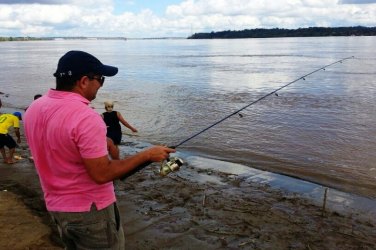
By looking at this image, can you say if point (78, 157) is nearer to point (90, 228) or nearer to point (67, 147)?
point (67, 147)

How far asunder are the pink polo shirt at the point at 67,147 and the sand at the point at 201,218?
2584 millimetres

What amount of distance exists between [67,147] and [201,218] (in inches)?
159

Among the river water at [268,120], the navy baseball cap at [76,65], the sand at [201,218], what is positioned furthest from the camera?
the river water at [268,120]

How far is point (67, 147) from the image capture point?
2.42 meters

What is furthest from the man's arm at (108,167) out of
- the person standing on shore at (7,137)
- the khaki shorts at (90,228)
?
the person standing on shore at (7,137)

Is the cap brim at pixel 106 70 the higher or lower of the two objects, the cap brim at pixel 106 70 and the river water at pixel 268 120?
the higher

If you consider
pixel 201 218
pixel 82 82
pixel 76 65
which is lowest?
pixel 201 218

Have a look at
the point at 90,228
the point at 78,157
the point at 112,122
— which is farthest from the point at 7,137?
the point at 78,157

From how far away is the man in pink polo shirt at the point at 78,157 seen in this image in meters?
2.38

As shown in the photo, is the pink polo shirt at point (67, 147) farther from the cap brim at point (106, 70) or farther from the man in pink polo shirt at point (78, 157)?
the cap brim at point (106, 70)

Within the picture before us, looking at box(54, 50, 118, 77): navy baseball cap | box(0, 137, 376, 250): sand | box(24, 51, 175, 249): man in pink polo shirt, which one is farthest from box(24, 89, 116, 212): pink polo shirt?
box(0, 137, 376, 250): sand

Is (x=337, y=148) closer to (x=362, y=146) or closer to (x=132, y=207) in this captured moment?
(x=362, y=146)

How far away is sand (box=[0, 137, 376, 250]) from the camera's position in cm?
537

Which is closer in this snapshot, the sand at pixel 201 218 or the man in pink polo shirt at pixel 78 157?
the man in pink polo shirt at pixel 78 157
